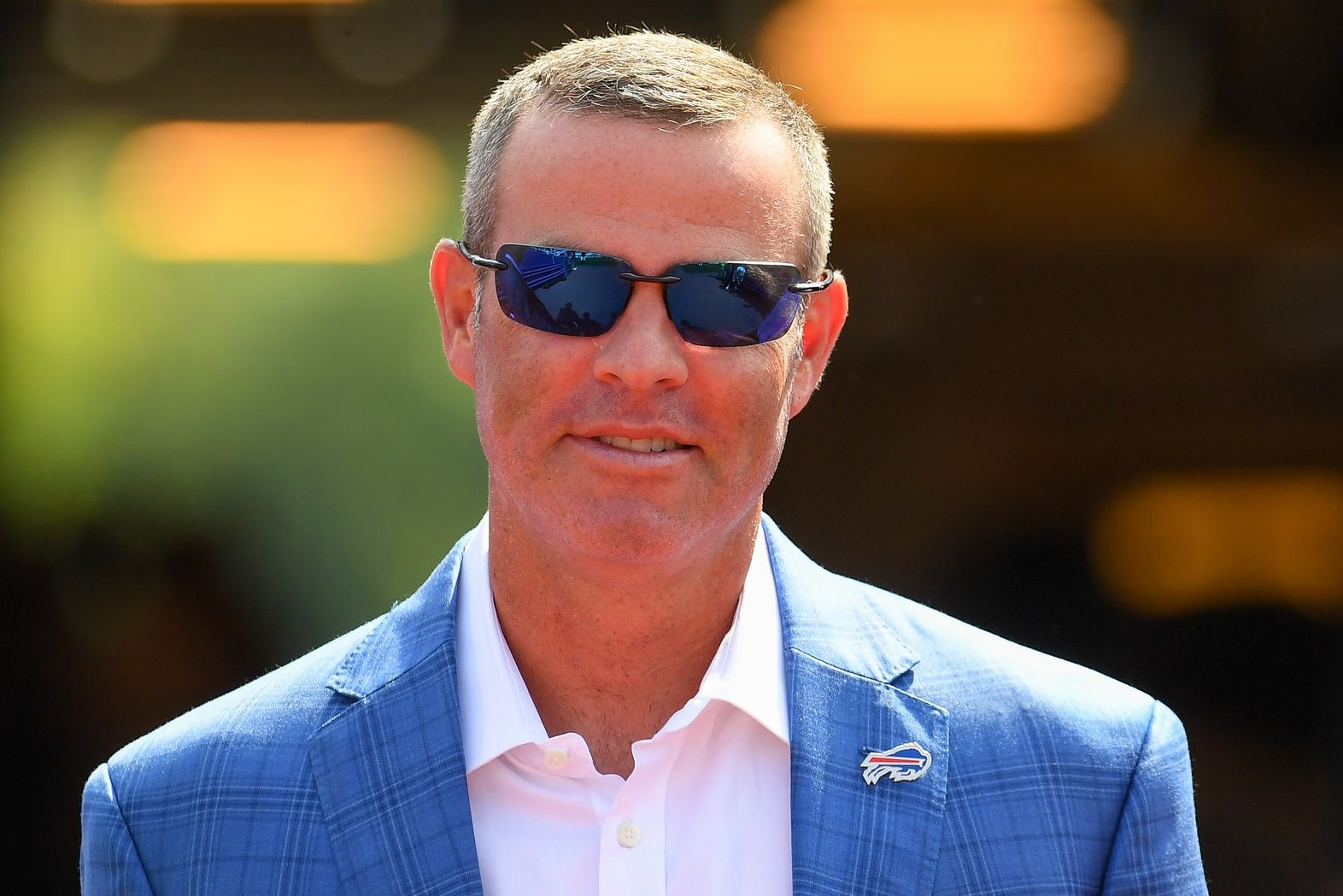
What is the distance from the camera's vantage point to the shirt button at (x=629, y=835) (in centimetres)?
220

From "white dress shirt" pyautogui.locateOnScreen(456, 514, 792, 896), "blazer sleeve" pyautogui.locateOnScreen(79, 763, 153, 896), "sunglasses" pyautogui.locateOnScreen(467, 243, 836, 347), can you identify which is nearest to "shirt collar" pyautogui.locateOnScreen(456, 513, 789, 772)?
"white dress shirt" pyautogui.locateOnScreen(456, 514, 792, 896)

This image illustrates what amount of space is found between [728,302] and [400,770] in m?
0.94

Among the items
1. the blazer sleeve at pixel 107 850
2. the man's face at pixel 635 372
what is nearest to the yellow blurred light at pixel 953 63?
the man's face at pixel 635 372

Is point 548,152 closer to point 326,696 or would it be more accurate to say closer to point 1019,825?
point 326,696

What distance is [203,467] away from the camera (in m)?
4.74

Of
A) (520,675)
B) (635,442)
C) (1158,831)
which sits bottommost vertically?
(1158,831)

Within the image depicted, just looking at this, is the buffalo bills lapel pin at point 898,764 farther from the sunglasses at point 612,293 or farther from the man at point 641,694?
the sunglasses at point 612,293

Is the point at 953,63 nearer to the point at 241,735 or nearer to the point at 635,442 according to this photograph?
the point at 635,442

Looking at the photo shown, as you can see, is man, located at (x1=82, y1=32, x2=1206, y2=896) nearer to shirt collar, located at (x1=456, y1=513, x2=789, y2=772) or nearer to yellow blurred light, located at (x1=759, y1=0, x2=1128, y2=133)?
shirt collar, located at (x1=456, y1=513, x2=789, y2=772)

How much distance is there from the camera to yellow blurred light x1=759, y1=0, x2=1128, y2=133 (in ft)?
15.7

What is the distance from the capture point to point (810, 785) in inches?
88.7

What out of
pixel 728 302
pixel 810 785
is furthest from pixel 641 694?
pixel 728 302

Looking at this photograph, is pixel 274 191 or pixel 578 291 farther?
pixel 274 191

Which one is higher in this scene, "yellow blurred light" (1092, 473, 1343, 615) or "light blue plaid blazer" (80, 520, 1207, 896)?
"light blue plaid blazer" (80, 520, 1207, 896)
